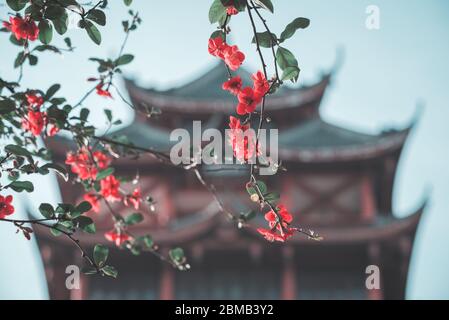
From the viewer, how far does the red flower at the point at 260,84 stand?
1.75 metres

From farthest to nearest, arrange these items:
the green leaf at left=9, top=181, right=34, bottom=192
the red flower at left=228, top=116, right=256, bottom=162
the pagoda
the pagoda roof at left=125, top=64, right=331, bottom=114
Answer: the pagoda roof at left=125, top=64, right=331, bottom=114 → the pagoda → the green leaf at left=9, top=181, right=34, bottom=192 → the red flower at left=228, top=116, right=256, bottom=162

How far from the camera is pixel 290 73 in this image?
168 cm

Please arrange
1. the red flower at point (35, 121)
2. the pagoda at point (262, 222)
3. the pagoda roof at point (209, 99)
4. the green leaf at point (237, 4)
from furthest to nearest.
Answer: the pagoda roof at point (209, 99), the pagoda at point (262, 222), the red flower at point (35, 121), the green leaf at point (237, 4)

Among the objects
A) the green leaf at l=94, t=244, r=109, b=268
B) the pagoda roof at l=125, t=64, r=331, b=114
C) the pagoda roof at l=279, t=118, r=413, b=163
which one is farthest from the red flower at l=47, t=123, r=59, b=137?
the pagoda roof at l=125, t=64, r=331, b=114

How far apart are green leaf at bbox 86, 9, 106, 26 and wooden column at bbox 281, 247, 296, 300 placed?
20.1ft

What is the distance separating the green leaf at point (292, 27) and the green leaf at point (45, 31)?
0.98 meters

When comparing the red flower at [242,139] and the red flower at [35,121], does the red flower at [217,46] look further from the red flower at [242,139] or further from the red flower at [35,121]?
the red flower at [35,121]

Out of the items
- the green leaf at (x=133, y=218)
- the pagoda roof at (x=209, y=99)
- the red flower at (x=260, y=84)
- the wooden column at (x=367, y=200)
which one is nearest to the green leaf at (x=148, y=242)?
the green leaf at (x=133, y=218)

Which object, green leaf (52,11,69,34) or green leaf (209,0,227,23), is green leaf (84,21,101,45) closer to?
green leaf (52,11,69,34)

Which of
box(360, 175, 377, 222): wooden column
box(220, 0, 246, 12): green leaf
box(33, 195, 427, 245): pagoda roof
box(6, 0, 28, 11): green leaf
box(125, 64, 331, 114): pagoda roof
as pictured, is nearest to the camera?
box(220, 0, 246, 12): green leaf

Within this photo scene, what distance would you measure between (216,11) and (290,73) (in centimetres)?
32

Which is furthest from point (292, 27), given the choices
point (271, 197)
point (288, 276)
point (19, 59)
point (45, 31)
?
point (288, 276)

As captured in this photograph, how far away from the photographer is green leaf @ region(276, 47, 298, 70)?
1698mm

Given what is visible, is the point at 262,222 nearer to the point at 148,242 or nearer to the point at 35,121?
the point at 148,242
